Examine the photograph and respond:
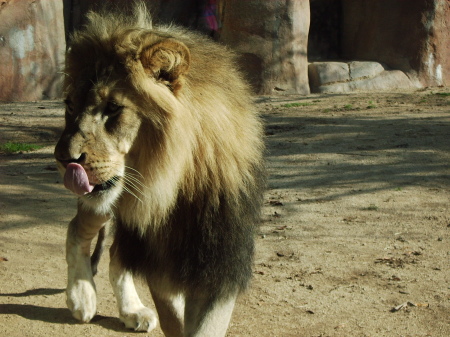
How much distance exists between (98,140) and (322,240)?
2.29 meters

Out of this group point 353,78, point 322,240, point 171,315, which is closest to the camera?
point 171,315

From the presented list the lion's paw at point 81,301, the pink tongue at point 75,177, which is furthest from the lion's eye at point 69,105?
the lion's paw at point 81,301

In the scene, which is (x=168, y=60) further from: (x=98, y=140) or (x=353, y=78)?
(x=353, y=78)

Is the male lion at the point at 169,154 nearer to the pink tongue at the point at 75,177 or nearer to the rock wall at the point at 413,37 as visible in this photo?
the pink tongue at the point at 75,177

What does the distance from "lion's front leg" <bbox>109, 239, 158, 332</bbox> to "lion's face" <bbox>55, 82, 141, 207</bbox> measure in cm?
94

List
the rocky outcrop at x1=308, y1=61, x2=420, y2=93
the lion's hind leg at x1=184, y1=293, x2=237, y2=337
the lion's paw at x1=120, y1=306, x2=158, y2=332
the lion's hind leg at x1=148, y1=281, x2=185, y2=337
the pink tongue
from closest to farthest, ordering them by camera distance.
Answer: the pink tongue
the lion's hind leg at x1=184, y1=293, x2=237, y2=337
the lion's hind leg at x1=148, y1=281, x2=185, y2=337
the lion's paw at x1=120, y1=306, x2=158, y2=332
the rocky outcrop at x1=308, y1=61, x2=420, y2=93

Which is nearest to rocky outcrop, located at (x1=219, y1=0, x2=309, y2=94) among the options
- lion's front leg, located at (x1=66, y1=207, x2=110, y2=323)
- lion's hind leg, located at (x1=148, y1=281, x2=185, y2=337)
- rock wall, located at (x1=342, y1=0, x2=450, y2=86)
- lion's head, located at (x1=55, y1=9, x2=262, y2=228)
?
rock wall, located at (x1=342, y1=0, x2=450, y2=86)

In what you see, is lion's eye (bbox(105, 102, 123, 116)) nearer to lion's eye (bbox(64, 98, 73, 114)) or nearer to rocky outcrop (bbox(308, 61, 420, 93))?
lion's eye (bbox(64, 98, 73, 114))

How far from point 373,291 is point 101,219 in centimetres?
153

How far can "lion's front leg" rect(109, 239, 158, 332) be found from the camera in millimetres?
3373

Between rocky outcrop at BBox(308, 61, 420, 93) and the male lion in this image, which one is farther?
rocky outcrop at BBox(308, 61, 420, 93)

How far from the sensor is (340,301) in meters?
3.57

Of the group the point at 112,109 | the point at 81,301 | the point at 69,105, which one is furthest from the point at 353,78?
the point at 112,109

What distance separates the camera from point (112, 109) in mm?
2514
